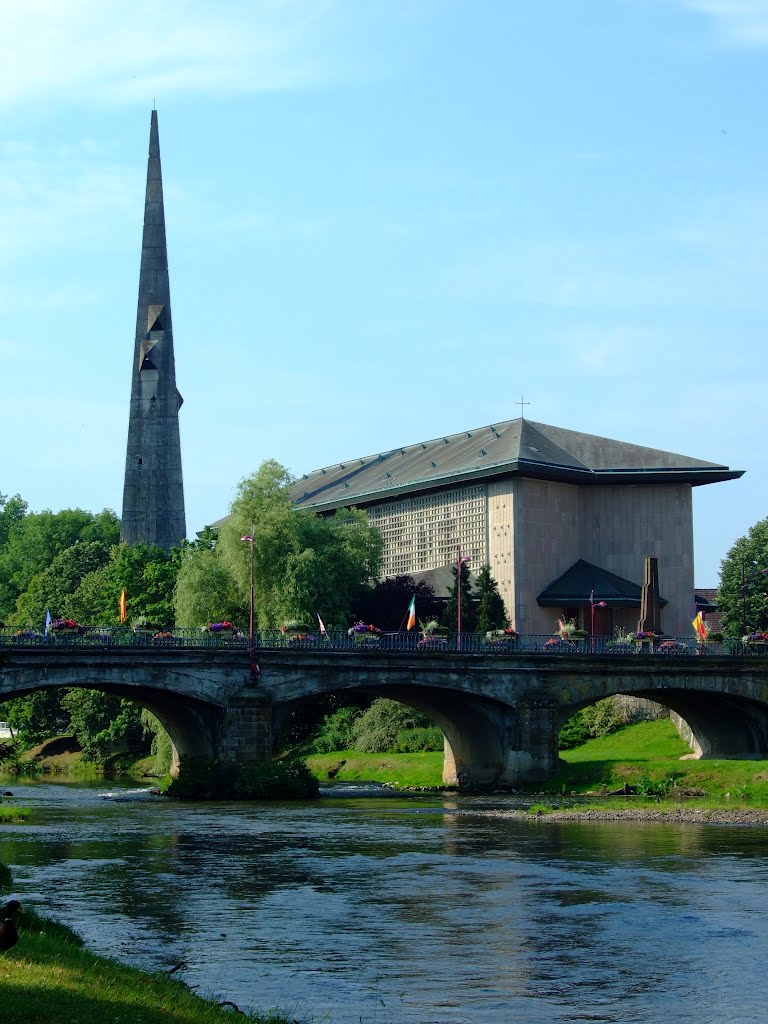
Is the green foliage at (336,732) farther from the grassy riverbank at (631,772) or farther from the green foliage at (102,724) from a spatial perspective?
the green foliage at (102,724)

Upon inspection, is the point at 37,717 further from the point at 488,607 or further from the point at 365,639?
the point at 365,639

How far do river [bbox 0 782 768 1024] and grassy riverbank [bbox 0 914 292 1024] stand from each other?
9.03ft

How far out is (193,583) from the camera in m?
105

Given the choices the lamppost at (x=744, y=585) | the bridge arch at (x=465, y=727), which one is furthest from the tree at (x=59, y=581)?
the bridge arch at (x=465, y=727)

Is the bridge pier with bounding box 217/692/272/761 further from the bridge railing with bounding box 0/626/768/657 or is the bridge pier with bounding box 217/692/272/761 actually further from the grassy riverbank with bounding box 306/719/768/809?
the grassy riverbank with bounding box 306/719/768/809

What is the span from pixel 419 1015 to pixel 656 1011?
→ 4073 mm

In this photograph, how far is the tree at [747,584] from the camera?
11994cm

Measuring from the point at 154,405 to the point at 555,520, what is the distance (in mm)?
45212

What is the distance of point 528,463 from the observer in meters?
114

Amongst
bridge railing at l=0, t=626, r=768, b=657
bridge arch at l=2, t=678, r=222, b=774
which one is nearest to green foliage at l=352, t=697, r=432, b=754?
bridge railing at l=0, t=626, r=768, b=657

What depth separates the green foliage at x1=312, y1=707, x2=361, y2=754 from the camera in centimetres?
11131

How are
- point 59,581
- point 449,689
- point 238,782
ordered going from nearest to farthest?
point 238,782, point 449,689, point 59,581

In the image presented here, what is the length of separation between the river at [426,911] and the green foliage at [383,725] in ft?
140

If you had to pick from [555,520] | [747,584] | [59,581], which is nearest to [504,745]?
[555,520]
